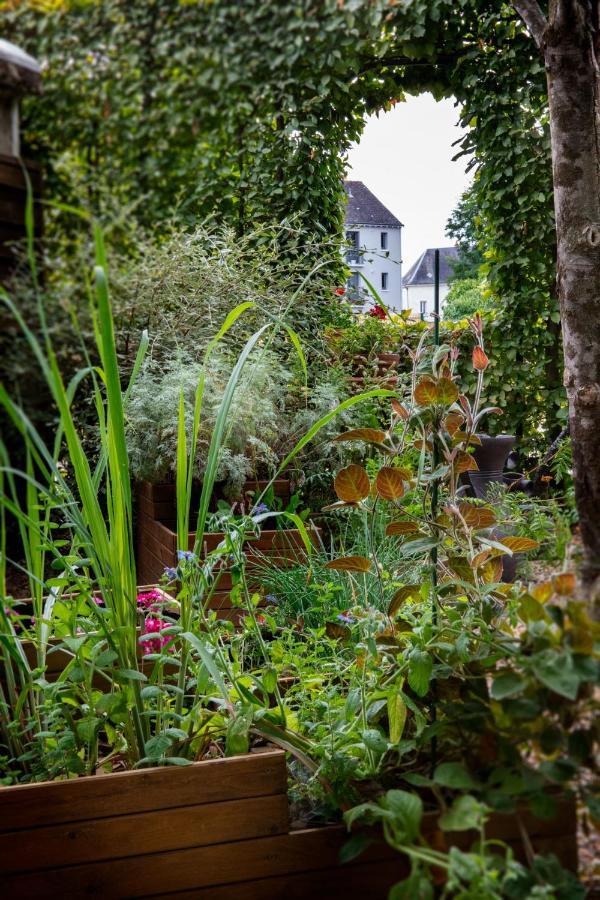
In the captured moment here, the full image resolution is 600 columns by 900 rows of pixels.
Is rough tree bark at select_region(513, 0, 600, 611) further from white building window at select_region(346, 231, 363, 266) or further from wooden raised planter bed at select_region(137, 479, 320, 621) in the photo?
white building window at select_region(346, 231, 363, 266)

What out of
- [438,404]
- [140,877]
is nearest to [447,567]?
[438,404]

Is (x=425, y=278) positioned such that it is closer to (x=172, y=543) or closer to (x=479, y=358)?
(x=172, y=543)

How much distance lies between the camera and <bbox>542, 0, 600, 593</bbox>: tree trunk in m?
1.28

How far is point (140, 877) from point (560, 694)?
607mm

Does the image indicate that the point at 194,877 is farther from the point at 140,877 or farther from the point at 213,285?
the point at 213,285

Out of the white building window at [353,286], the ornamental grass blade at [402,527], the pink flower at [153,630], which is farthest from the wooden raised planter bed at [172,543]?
the white building window at [353,286]

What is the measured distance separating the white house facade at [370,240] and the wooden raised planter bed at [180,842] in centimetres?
271

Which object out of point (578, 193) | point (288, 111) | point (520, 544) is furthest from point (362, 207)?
point (520, 544)

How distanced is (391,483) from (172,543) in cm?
144

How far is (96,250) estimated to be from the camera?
92 cm

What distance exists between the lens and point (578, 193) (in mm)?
1384

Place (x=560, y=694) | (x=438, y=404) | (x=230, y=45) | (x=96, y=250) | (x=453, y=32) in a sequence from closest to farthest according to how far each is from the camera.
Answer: (x=560, y=694) → (x=96, y=250) → (x=438, y=404) → (x=230, y=45) → (x=453, y=32)

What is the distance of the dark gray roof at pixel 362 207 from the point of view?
3863 millimetres

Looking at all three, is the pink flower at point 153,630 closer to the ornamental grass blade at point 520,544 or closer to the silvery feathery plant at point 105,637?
the silvery feathery plant at point 105,637
